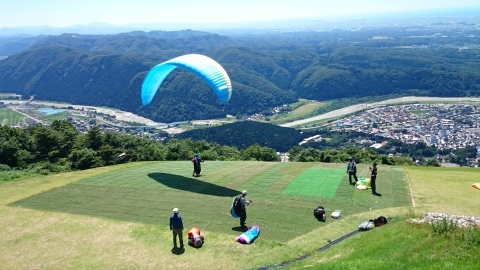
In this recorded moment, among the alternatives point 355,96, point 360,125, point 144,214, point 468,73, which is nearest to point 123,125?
point 360,125

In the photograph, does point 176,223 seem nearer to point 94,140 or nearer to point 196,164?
point 196,164

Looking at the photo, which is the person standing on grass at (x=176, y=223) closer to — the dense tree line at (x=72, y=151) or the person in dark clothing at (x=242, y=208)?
the person in dark clothing at (x=242, y=208)

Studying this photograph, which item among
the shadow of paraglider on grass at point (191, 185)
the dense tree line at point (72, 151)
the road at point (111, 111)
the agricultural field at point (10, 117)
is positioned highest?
the shadow of paraglider on grass at point (191, 185)

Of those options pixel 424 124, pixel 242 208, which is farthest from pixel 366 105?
pixel 242 208

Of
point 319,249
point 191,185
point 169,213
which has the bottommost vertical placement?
point 191,185

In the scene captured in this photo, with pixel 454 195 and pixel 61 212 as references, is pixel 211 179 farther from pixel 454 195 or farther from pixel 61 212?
pixel 454 195

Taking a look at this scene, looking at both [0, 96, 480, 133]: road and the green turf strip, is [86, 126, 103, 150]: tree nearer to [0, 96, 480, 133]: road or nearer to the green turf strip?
the green turf strip

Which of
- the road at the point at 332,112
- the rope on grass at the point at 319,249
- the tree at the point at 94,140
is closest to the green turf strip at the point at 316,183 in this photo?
the rope on grass at the point at 319,249
